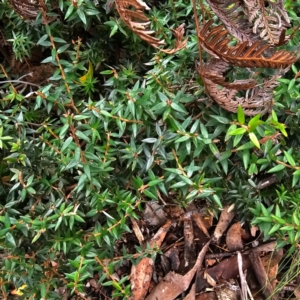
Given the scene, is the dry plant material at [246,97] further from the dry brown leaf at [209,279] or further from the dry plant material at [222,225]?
the dry brown leaf at [209,279]

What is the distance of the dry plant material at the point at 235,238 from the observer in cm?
234

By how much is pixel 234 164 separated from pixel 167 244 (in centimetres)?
76

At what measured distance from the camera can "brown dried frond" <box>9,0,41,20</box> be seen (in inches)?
74.5

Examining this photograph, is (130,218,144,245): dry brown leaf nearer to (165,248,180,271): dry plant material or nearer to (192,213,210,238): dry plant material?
(165,248,180,271): dry plant material

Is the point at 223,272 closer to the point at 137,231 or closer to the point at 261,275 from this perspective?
the point at 261,275

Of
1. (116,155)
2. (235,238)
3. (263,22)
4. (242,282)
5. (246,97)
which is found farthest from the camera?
(235,238)

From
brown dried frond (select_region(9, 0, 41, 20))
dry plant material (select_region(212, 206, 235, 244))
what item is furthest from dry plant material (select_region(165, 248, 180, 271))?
brown dried frond (select_region(9, 0, 41, 20))

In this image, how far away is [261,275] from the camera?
2260 millimetres

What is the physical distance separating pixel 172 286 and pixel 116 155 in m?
0.85

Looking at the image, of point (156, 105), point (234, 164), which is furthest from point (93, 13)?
point (234, 164)

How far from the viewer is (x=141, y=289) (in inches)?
88.4

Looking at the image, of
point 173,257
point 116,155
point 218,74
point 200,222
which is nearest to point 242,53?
point 218,74

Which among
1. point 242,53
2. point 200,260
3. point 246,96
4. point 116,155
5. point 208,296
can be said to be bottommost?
point 208,296

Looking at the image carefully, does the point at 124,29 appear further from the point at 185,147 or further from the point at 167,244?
the point at 167,244
